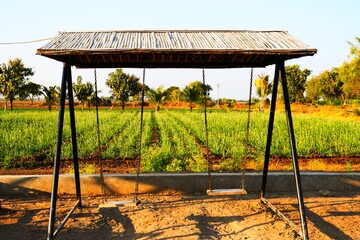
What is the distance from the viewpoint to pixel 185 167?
6.89 metres

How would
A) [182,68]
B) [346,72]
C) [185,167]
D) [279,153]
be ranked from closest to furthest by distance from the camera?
[182,68]
[185,167]
[279,153]
[346,72]

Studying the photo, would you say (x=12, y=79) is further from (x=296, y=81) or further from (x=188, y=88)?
(x=296, y=81)

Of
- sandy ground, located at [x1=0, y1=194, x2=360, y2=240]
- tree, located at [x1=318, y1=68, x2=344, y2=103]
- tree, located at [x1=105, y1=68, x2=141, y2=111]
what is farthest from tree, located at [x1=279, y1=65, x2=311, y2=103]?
sandy ground, located at [x1=0, y1=194, x2=360, y2=240]

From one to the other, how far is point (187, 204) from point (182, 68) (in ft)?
6.85

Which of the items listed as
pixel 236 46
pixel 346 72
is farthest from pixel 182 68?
pixel 346 72

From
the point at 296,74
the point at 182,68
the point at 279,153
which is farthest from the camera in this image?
the point at 296,74

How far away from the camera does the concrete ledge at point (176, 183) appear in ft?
18.1

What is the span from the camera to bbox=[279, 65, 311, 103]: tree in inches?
2596

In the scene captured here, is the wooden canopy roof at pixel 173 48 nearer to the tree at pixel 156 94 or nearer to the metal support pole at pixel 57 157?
the metal support pole at pixel 57 157

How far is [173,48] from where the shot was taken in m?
3.79

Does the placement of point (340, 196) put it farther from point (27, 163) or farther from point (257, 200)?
point (27, 163)

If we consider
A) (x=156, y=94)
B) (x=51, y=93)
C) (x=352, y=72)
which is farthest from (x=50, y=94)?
(x=352, y=72)

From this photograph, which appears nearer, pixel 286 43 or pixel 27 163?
pixel 286 43

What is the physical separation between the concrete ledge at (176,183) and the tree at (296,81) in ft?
200
